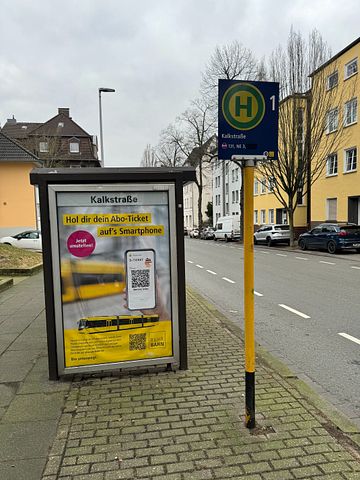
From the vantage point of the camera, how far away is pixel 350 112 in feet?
85.0

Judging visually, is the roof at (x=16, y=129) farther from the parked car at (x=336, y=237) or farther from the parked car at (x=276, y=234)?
the parked car at (x=336, y=237)

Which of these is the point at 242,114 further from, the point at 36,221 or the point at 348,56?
the point at 36,221

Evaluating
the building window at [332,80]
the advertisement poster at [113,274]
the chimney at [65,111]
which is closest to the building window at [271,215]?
the building window at [332,80]

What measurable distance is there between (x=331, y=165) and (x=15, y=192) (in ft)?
77.2

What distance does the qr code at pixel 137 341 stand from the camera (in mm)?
4109

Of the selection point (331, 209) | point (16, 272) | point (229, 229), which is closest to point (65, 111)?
point (229, 229)

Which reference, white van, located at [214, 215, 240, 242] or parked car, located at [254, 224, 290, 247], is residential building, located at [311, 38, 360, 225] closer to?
parked car, located at [254, 224, 290, 247]

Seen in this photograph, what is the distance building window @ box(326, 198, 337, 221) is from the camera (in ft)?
92.3

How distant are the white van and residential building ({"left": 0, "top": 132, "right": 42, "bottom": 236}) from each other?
17.8 metres

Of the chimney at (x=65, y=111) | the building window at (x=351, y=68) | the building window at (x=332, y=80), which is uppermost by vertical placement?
the chimney at (x=65, y=111)

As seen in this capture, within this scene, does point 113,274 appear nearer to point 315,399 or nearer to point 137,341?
A: point 137,341

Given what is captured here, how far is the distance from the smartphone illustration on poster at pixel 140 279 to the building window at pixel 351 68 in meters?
26.5

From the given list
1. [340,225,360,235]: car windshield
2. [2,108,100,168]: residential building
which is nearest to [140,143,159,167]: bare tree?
[2,108,100,168]: residential building

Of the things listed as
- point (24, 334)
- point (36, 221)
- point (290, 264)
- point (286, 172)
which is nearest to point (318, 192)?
point (286, 172)
